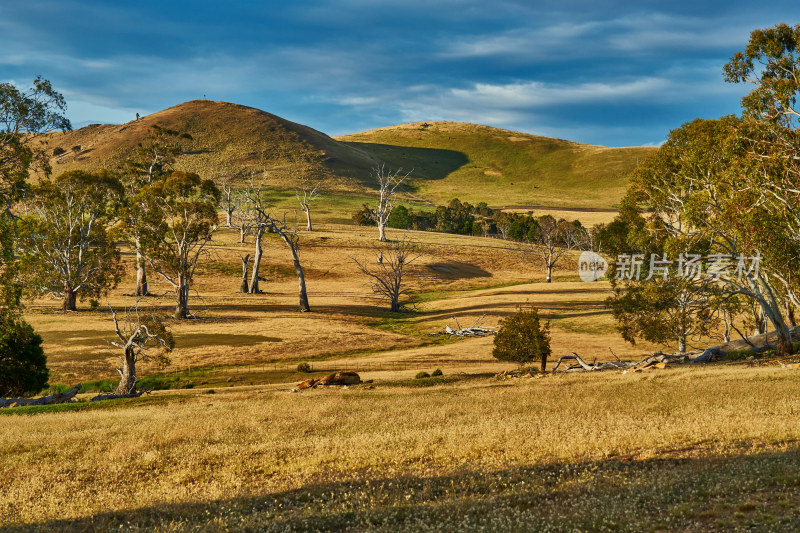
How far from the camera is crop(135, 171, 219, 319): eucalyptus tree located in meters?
64.3

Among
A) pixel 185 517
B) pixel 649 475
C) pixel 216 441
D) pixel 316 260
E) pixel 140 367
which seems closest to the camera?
pixel 185 517

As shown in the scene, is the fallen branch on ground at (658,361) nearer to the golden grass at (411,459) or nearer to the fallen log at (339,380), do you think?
the golden grass at (411,459)

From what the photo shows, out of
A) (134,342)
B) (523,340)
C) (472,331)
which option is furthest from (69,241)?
(523,340)

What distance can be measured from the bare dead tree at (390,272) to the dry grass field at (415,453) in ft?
104

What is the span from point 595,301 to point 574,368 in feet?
125

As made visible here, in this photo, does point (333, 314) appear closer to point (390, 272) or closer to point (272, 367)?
point (272, 367)

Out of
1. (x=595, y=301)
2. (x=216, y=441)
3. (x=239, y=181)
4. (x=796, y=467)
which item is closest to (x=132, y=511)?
(x=216, y=441)

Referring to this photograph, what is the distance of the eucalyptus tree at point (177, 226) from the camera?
64.3m

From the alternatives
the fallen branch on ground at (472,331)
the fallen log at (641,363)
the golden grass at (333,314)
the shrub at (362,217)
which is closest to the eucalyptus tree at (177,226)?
the golden grass at (333,314)

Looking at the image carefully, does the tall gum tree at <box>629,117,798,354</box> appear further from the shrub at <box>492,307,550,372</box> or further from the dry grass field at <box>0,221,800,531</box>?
the shrub at <box>492,307,550,372</box>

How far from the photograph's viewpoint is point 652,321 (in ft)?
135

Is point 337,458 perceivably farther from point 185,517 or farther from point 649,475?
point 649,475

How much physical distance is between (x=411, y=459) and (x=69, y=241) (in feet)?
208

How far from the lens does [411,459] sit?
15578mm
